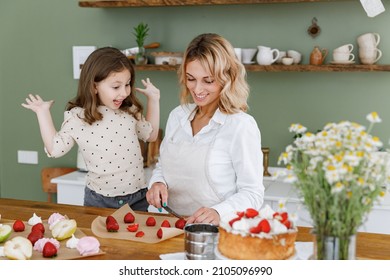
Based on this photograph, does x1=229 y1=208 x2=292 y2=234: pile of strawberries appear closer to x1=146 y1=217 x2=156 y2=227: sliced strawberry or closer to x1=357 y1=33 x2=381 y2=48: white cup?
x1=146 y1=217 x2=156 y2=227: sliced strawberry

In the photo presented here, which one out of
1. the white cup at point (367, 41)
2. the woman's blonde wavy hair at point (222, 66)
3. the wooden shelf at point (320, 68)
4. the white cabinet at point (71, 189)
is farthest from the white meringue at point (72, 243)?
the white cup at point (367, 41)

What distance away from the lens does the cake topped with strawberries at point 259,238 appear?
4.17ft

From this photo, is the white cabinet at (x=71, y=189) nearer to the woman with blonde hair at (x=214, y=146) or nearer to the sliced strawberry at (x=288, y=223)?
the woman with blonde hair at (x=214, y=146)

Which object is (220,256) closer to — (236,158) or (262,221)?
(262,221)

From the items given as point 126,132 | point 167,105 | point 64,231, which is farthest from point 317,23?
point 64,231

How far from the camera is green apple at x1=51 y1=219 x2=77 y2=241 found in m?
1.62

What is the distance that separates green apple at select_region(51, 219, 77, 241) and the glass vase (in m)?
0.78

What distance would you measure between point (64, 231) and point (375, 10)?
7.63 ft

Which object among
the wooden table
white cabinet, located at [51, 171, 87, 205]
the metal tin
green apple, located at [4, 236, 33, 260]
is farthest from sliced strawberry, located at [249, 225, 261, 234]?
white cabinet, located at [51, 171, 87, 205]

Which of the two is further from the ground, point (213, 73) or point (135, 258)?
point (213, 73)

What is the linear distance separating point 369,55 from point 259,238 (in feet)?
7.14

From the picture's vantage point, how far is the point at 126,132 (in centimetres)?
235

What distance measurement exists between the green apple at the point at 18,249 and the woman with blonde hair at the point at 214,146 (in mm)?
528

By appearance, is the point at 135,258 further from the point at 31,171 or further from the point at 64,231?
the point at 31,171
